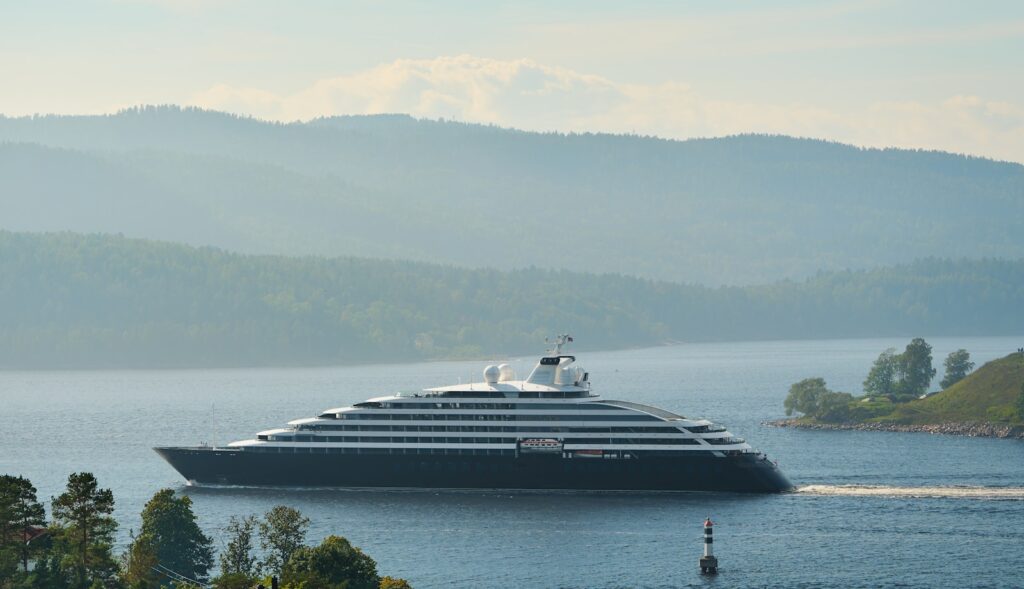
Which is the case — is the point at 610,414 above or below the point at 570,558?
above

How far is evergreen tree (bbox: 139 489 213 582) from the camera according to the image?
297 feet

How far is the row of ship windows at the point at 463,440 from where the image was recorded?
118875 mm

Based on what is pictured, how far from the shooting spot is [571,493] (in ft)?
393

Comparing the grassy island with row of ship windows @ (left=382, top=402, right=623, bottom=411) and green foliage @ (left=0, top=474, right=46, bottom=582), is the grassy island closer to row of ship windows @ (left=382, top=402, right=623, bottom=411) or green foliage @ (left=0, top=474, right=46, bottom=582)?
row of ship windows @ (left=382, top=402, right=623, bottom=411)

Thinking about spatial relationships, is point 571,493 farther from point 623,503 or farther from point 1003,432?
point 1003,432

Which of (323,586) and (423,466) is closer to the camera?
(323,586)

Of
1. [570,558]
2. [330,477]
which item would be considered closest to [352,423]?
[330,477]

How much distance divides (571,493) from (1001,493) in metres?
29.5

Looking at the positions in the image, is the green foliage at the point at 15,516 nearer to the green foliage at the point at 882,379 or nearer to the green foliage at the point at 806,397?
the green foliage at the point at 806,397

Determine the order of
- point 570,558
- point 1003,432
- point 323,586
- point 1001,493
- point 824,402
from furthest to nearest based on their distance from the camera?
1. point 824,402
2. point 1003,432
3. point 1001,493
4. point 570,558
5. point 323,586

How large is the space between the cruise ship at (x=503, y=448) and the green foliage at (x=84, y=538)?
35550 mm

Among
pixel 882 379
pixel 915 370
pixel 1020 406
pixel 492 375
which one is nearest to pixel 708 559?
pixel 492 375

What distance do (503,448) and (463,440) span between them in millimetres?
2914

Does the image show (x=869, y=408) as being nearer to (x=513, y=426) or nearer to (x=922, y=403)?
(x=922, y=403)
